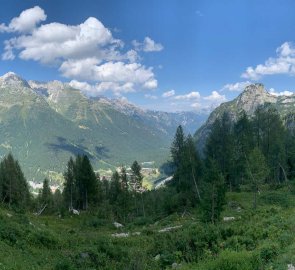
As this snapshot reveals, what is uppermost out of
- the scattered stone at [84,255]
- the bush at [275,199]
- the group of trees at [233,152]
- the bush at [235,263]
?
the group of trees at [233,152]

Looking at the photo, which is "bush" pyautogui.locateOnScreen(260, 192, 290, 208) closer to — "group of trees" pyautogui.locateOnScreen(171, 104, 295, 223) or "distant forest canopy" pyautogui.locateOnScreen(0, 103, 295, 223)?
"distant forest canopy" pyautogui.locateOnScreen(0, 103, 295, 223)

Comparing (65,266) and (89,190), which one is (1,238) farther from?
(89,190)

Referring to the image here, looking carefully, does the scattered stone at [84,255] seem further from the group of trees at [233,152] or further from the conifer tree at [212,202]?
the group of trees at [233,152]

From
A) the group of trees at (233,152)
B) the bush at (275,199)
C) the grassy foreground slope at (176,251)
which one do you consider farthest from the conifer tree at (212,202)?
the group of trees at (233,152)

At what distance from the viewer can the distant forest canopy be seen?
73.2 metres

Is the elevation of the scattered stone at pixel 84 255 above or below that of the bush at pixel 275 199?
above

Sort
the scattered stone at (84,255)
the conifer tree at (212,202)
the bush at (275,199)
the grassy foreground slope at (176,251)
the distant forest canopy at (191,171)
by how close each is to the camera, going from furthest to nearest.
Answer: the distant forest canopy at (191,171) < the bush at (275,199) < the conifer tree at (212,202) < the scattered stone at (84,255) < the grassy foreground slope at (176,251)

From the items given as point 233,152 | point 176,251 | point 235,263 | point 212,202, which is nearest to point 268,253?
point 235,263

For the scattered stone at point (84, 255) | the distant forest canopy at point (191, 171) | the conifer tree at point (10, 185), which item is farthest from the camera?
the conifer tree at point (10, 185)

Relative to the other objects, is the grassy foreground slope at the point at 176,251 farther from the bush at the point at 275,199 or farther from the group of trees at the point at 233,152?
the group of trees at the point at 233,152

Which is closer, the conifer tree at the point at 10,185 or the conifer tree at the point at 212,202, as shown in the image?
the conifer tree at the point at 212,202

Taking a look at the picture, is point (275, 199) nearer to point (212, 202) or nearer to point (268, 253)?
point (212, 202)

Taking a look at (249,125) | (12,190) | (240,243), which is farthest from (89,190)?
(240,243)

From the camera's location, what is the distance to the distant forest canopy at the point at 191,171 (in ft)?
240
